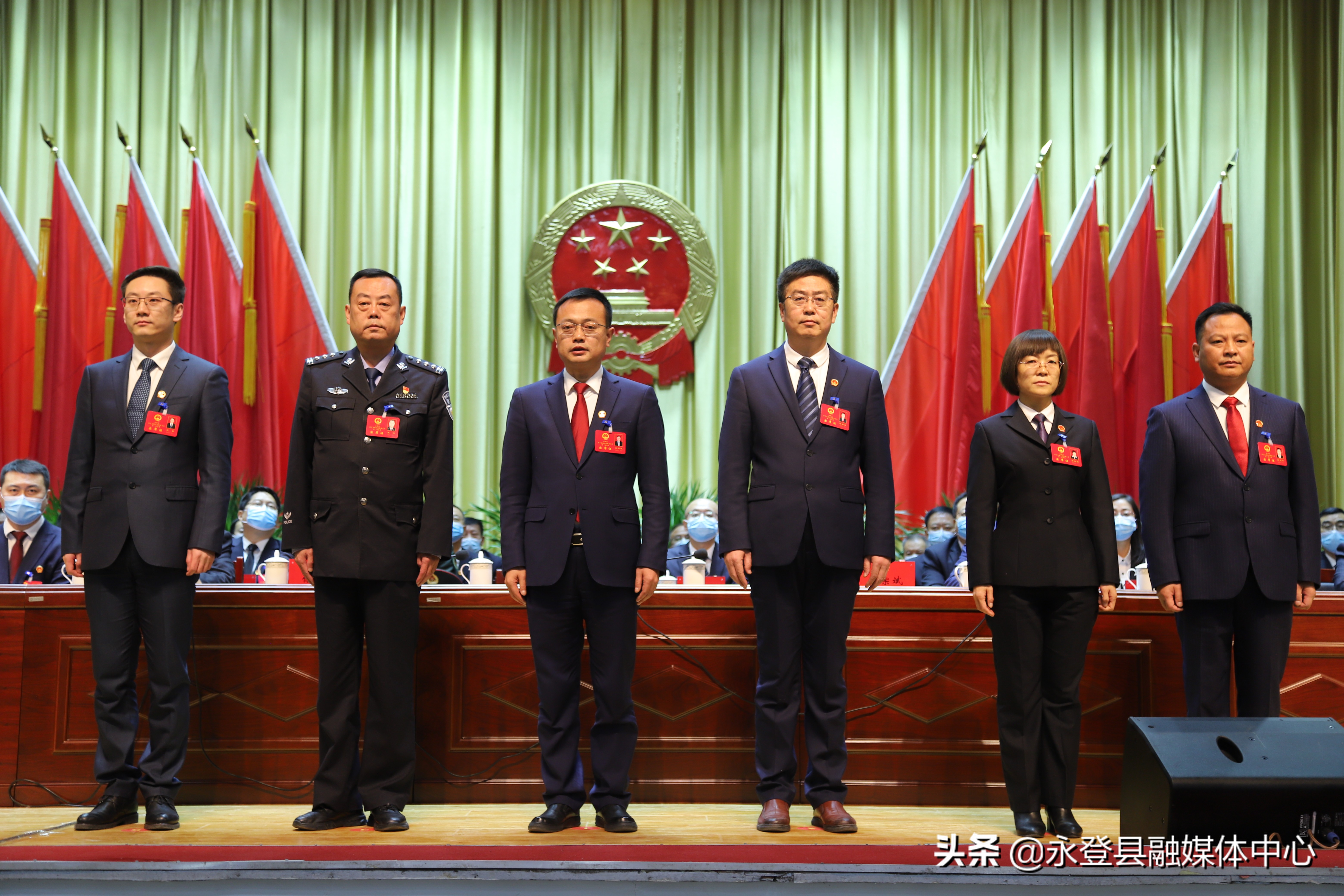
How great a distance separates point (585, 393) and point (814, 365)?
Result: 26.2 inches

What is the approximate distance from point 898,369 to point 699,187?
2000mm

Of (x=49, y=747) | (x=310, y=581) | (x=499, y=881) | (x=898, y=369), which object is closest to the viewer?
(x=499, y=881)

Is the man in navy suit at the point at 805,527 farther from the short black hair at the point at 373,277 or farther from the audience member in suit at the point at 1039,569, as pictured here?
the short black hair at the point at 373,277

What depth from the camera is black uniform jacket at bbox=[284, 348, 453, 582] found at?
2979mm

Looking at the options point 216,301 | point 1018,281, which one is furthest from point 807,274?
point 216,301

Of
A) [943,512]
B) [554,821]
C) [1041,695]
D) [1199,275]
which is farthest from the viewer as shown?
[1199,275]

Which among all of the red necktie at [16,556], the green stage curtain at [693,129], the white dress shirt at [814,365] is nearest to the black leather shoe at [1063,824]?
the white dress shirt at [814,365]

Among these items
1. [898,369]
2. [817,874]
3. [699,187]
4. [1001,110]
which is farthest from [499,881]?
[1001,110]

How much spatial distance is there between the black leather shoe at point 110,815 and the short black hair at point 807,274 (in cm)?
232

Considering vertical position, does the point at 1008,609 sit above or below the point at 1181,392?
below

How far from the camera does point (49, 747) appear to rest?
348cm

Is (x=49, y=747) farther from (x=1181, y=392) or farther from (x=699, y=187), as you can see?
(x=1181, y=392)

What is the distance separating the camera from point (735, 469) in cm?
301

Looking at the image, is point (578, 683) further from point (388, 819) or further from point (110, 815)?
point (110, 815)
